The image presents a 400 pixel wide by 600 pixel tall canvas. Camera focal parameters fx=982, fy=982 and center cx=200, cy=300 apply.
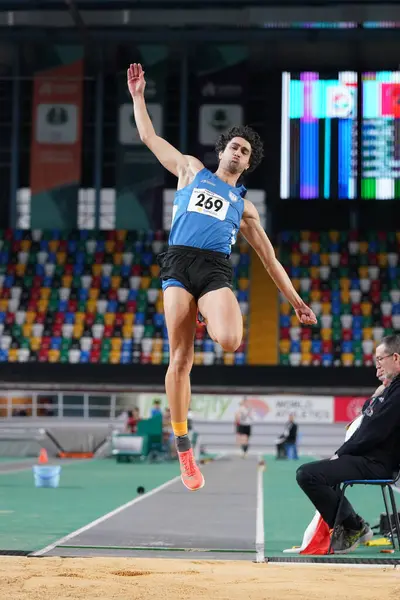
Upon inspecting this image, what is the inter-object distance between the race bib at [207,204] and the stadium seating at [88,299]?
20213mm

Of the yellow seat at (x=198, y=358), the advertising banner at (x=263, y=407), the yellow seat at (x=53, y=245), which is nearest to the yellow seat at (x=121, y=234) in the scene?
the yellow seat at (x=53, y=245)

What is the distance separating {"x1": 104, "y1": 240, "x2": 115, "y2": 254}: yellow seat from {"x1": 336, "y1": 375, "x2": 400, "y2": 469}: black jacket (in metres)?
22.6

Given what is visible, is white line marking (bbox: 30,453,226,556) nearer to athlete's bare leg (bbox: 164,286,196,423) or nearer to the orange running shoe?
the orange running shoe

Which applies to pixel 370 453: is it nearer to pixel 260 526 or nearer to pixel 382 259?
pixel 260 526

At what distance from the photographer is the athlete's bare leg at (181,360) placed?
6535 mm

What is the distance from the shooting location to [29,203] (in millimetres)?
29719

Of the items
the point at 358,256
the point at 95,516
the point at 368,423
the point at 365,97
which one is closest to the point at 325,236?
the point at 358,256

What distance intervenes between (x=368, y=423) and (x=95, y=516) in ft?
13.0

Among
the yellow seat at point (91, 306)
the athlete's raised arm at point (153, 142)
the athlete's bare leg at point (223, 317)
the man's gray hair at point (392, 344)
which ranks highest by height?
the athlete's raised arm at point (153, 142)

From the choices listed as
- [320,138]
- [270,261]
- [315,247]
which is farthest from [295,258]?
[270,261]

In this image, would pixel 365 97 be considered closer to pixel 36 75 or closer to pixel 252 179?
pixel 252 179

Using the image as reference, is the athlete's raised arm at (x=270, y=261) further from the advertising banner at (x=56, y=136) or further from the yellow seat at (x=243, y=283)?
the advertising banner at (x=56, y=136)

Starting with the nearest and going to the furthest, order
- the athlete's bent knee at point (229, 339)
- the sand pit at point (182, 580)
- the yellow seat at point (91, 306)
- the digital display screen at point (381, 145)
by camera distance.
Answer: the sand pit at point (182, 580) < the athlete's bent knee at point (229, 339) < the digital display screen at point (381, 145) < the yellow seat at point (91, 306)

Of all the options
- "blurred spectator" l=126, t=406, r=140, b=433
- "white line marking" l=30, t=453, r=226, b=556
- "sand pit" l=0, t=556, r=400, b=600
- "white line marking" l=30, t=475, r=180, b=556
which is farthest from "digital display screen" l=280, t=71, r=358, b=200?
"sand pit" l=0, t=556, r=400, b=600
